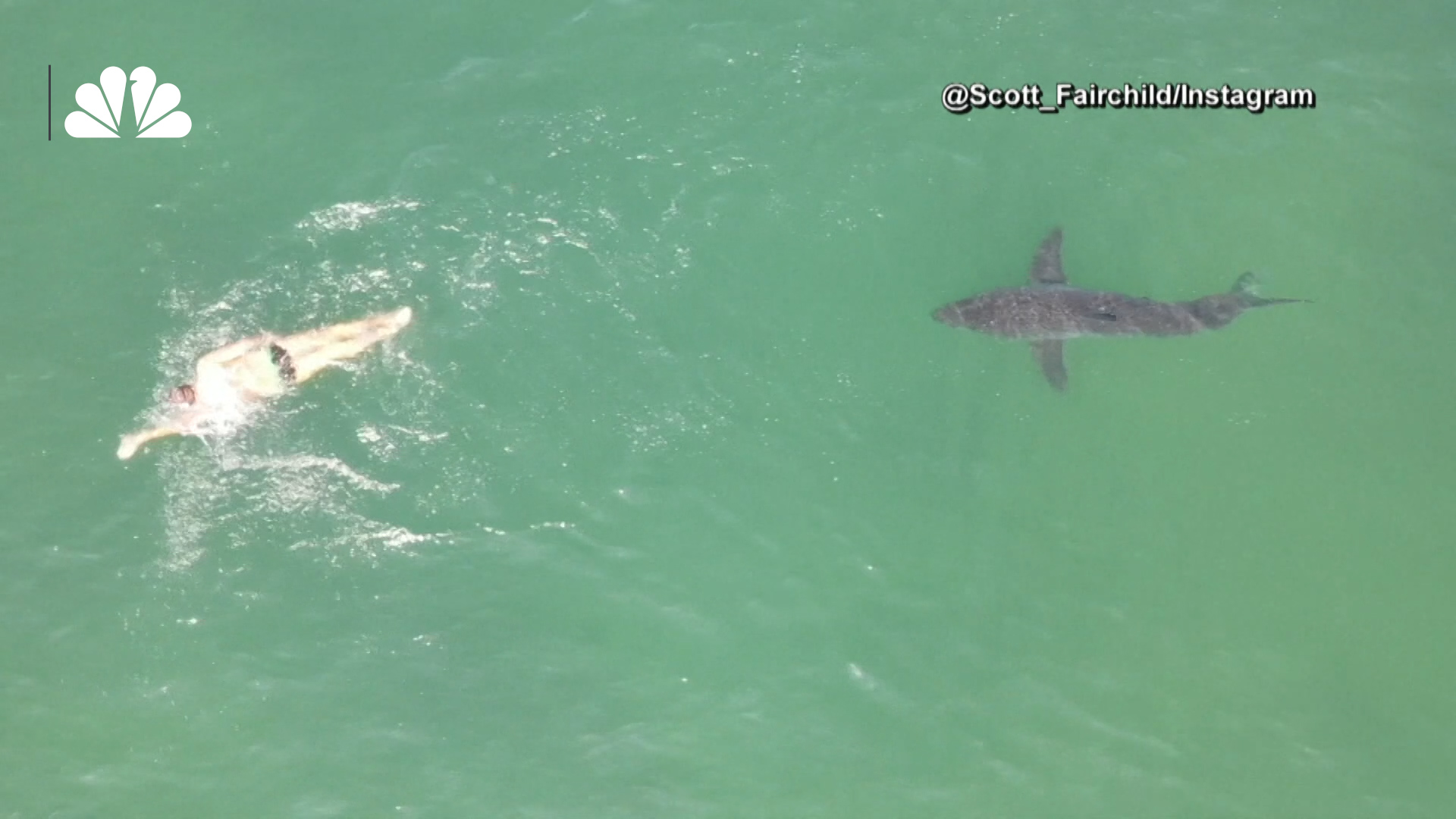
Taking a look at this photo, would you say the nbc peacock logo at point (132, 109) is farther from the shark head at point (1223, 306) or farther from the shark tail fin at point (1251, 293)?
the shark tail fin at point (1251, 293)

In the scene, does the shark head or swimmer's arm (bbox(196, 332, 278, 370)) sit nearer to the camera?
swimmer's arm (bbox(196, 332, 278, 370))

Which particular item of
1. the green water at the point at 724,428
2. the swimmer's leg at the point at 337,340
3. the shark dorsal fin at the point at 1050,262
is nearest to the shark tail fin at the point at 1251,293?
the green water at the point at 724,428

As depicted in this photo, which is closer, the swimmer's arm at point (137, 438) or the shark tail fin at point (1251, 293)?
the swimmer's arm at point (137, 438)

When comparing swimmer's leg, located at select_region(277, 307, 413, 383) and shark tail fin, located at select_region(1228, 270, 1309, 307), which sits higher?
shark tail fin, located at select_region(1228, 270, 1309, 307)

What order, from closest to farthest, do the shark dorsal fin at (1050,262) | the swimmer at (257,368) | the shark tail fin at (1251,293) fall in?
the swimmer at (257,368), the shark tail fin at (1251,293), the shark dorsal fin at (1050,262)

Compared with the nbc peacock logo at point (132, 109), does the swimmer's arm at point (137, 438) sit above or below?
below

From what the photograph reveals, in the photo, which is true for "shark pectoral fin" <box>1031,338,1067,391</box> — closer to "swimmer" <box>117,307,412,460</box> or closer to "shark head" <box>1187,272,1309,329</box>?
"shark head" <box>1187,272,1309,329</box>

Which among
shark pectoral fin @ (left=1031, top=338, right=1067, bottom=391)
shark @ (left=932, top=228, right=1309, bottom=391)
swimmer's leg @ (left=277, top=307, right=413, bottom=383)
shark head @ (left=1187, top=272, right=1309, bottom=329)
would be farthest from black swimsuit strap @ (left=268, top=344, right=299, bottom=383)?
shark head @ (left=1187, top=272, right=1309, bottom=329)
